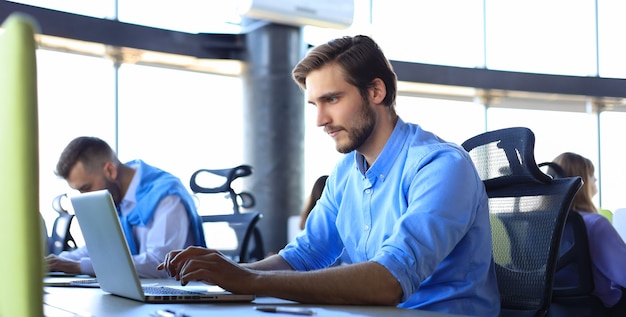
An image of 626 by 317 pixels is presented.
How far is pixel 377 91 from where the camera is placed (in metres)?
1.73

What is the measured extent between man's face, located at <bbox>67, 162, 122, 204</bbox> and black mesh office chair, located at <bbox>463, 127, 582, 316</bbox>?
1707mm

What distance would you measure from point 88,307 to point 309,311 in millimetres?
410

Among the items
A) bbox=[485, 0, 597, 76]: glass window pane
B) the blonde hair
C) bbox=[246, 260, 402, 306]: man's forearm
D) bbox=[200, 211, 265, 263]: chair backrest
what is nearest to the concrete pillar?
bbox=[485, 0, 597, 76]: glass window pane

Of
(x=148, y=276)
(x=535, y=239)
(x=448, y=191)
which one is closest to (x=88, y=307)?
(x=448, y=191)

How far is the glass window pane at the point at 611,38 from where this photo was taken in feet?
28.9

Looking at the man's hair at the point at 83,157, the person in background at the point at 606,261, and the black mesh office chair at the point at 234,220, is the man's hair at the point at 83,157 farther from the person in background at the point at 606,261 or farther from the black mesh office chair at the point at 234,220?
the person in background at the point at 606,261

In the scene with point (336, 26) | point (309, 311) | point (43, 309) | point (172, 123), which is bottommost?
point (309, 311)

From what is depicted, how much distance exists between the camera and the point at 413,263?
132 centimetres

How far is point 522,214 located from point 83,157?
1957 mm

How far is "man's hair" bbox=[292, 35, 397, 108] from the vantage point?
172cm

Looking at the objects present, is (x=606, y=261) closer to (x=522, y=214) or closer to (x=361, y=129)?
(x=522, y=214)

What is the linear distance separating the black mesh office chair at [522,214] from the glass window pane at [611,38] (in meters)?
7.63

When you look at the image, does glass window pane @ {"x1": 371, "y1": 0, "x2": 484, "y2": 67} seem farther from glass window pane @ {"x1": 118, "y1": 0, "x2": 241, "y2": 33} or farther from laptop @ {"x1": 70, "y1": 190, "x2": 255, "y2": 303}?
laptop @ {"x1": 70, "y1": 190, "x2": 255, "y2": 303}

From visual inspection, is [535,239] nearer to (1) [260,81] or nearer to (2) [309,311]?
(2) [309,311]
